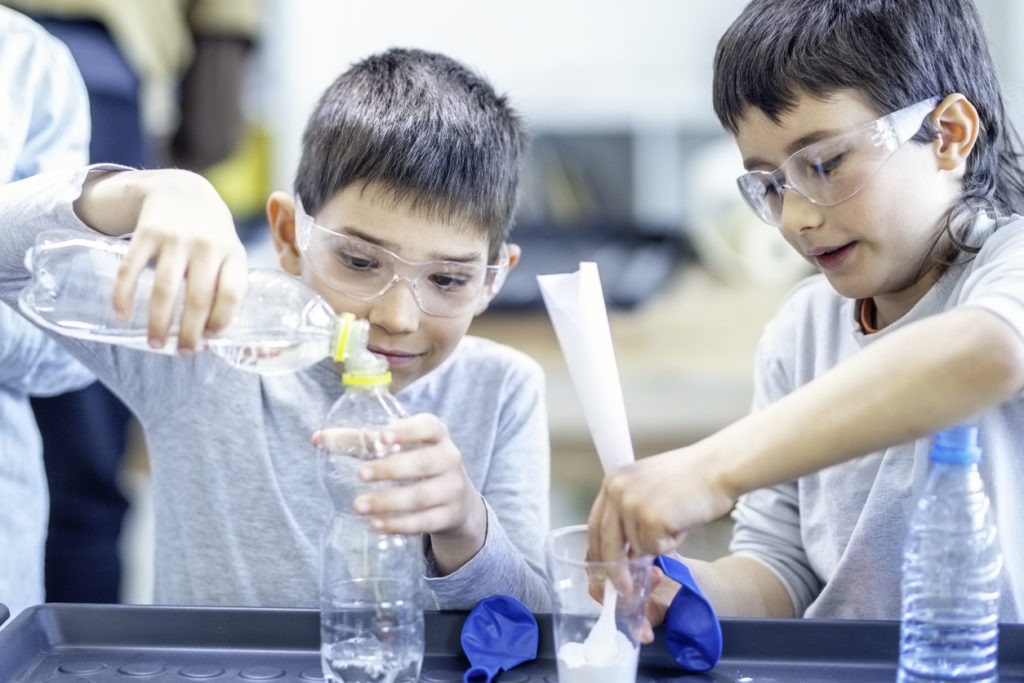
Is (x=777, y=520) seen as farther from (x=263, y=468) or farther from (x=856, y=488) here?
(x=263, y=468)

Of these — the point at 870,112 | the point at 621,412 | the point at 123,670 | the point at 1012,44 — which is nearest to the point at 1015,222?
the point at 870,112

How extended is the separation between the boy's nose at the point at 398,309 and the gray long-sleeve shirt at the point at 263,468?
180 millimetres

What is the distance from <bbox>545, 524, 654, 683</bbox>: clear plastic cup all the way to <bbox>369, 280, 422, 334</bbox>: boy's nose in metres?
0.36

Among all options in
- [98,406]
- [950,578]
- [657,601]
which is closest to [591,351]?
[657,601]

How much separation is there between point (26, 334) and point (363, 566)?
0.52 metres

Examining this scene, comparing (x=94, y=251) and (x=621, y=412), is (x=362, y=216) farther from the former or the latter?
(x=621, y=412)

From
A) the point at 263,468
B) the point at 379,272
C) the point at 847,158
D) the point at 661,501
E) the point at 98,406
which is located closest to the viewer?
the point at 661,501

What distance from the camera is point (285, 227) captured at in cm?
149

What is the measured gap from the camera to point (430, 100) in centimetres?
144

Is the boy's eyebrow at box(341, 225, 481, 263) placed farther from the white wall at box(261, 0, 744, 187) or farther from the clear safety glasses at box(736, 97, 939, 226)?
the white wall at box(261, 0, 744, 187)

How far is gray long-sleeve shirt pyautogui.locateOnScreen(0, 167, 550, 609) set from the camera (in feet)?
4.74

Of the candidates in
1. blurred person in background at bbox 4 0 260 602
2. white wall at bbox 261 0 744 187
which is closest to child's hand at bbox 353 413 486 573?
blurred person in background at bbox 4 0 260 602

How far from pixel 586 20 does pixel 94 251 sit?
3.61 m

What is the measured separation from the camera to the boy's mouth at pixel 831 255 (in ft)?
4.19
